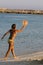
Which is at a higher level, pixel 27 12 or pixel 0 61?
pixel 0 61

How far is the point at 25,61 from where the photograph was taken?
14.1 m

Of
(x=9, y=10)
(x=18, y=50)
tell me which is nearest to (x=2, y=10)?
(x=9, y=10)

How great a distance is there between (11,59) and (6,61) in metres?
0.26

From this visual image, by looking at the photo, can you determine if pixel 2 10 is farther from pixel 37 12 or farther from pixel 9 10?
pixel 37 12

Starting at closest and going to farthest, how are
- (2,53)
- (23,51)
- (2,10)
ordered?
(2,53) → (23,51) → (2,10)

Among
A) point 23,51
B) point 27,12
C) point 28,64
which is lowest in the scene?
point 27,12

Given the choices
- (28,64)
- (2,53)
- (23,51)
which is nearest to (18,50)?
(23,51)

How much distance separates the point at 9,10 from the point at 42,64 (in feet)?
323

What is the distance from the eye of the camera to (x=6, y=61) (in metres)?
13.5

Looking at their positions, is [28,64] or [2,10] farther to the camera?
[2,10]

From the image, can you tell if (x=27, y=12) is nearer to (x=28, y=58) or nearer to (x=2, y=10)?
(x=2, y=10)

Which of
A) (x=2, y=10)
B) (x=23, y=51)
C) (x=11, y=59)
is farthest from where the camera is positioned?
(x=2, y=10)

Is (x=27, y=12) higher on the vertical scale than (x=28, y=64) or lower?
lower

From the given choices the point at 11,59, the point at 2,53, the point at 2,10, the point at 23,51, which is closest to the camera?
the point at 11,59
